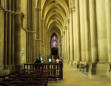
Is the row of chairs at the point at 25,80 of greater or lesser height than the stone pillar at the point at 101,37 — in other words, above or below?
below

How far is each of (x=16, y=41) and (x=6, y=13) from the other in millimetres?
1952

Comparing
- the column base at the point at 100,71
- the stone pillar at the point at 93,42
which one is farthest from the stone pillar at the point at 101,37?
the stone pillar at the point at 93,42

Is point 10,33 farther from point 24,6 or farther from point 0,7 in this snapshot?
point 24,6

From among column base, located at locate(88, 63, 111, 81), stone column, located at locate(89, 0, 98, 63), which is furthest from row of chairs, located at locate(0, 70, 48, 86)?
stone column, located at locate(89, 0, 98, 63)

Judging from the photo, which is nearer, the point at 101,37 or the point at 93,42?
the point at 101,37

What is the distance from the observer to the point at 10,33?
9.17 metres

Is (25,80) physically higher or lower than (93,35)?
lower

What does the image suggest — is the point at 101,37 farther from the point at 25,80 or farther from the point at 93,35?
the point at 25,80

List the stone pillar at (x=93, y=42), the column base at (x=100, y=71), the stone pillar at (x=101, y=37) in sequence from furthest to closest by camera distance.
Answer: the stone pillar at (x=93, y=42)
the stone pillar at (x=101, y=37)
the column base at (x=100, y=71)

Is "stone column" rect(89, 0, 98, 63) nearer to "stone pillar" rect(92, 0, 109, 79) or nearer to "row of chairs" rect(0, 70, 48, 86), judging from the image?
"stone pillar" rect(92, 0, 109, 79)

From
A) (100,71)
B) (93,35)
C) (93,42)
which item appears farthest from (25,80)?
(93,35)

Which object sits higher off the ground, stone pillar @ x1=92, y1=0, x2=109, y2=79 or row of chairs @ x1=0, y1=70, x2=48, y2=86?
stone pillar @ x1=92, y1=0, x2=109, y2=79

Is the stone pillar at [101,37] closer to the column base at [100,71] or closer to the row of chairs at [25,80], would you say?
the column base at [100,71]

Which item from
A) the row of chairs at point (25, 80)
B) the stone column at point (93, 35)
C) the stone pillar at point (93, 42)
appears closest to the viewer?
the row of chairs at point (25, 80)
